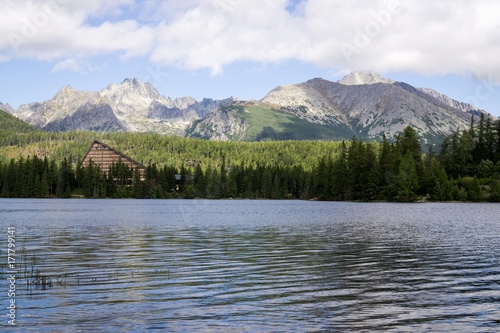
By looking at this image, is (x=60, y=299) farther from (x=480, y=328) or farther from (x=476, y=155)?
(x=476, y=155)

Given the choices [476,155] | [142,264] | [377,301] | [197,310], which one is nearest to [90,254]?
[142,264]

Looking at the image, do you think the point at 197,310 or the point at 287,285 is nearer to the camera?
the point at 197,310

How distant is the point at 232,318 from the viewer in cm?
2238

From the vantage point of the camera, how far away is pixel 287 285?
29766mm

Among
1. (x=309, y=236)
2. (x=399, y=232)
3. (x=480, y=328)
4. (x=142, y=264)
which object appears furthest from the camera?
(x=399, y=232)

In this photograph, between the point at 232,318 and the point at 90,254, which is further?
the point at 90,254

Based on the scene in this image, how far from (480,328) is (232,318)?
9710 mm

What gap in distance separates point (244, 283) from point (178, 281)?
3.83m

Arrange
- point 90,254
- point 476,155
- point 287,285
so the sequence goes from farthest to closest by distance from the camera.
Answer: point 476,155 → point 90,254 → point 287,285

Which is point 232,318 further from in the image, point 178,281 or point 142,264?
point 142,264

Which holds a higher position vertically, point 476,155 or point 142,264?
point 476,155

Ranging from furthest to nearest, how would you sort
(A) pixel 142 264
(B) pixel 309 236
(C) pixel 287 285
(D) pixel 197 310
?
(B) pixel 309 236 < (A) pixel 142 264 < (C) pixel 287 285 < (D) pixel 197 310

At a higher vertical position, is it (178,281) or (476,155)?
(476,155)

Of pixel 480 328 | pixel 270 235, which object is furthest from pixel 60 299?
pixel 270 235
